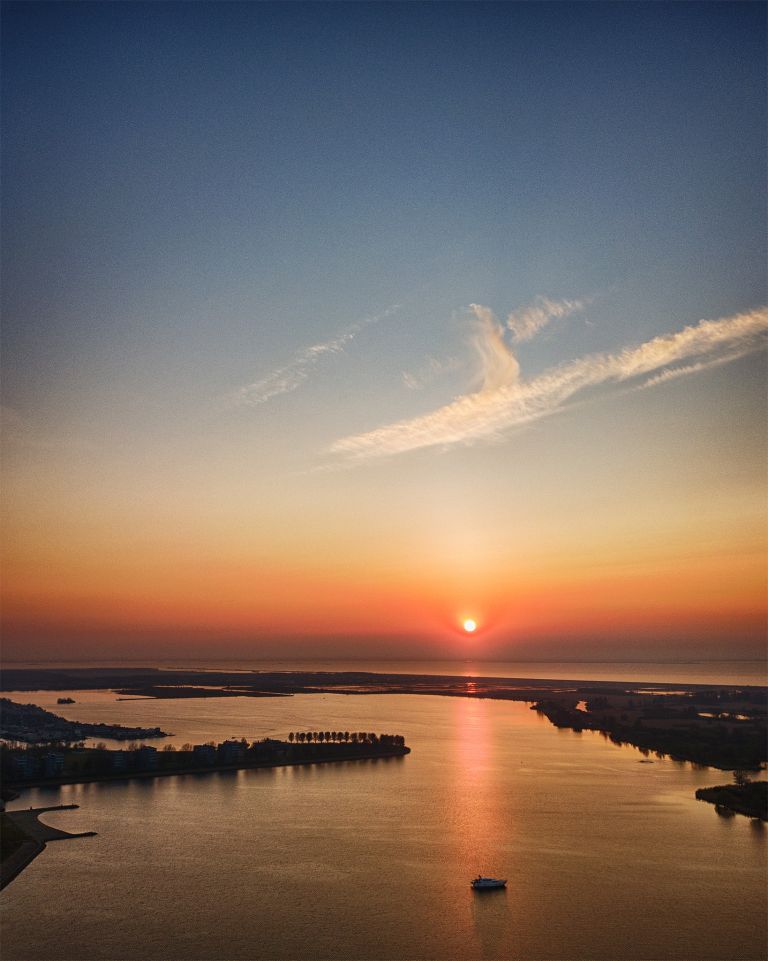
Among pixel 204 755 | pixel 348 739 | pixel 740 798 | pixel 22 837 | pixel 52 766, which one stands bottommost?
pixel 22 837

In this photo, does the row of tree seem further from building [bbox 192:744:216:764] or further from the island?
the island

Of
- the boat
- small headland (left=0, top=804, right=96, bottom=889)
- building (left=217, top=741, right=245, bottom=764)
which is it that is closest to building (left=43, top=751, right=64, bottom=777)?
small headland (left=0, top=804, right=96, bottom=889)

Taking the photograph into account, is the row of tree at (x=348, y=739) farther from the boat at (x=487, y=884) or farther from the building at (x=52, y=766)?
the boat at (x=487, y=884)

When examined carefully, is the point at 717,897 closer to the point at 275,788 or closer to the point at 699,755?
the point at 275,788

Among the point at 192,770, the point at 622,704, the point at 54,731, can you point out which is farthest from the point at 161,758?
the point at 622,704

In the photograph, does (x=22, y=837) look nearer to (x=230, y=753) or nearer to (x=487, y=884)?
(x=487, y=884)

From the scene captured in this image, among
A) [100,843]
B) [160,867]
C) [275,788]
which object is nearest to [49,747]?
[275,788]
